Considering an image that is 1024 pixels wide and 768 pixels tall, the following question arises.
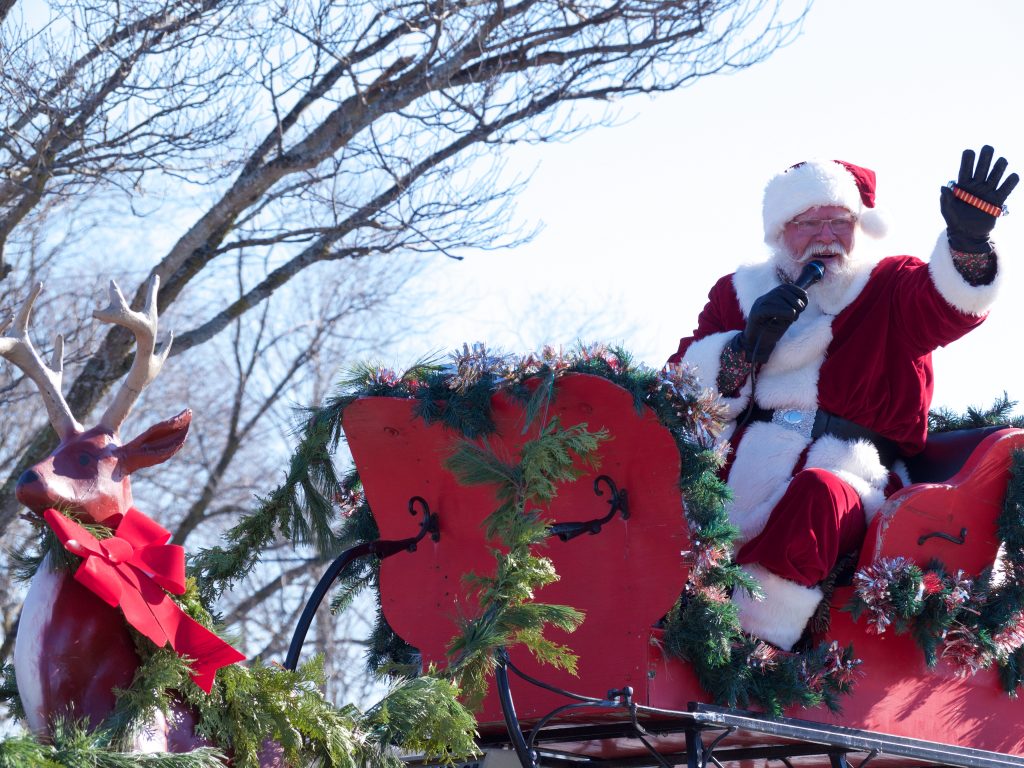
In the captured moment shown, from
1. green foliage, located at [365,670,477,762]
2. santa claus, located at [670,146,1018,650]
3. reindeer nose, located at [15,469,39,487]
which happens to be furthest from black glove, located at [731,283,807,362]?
reindeer nose, located at [15,469,39,487]

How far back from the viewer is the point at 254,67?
24.9 feet

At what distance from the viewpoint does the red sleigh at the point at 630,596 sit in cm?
356

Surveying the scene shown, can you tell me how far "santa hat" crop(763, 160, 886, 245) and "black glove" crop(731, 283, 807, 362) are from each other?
0.66 meters

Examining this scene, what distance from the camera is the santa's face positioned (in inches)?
195

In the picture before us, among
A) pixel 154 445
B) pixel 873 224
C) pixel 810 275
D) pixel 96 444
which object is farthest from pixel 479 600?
pixel 873 224

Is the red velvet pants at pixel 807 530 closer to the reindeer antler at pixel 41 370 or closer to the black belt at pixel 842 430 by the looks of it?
the black belt at pixel 842 430

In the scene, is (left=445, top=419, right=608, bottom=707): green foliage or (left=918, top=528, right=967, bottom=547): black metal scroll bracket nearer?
(left=445, top=419, right=608, bottom=707): green foliage

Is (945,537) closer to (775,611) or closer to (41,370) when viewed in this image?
(775,611)

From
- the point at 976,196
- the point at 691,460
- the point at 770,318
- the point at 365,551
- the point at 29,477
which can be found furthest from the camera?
the point at 770,318

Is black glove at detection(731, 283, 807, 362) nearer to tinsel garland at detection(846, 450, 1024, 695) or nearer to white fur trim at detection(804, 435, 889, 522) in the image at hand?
white fur trim at detection(804, 435, 889, 522)

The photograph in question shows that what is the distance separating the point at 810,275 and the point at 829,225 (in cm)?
35

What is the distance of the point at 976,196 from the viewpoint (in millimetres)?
4219

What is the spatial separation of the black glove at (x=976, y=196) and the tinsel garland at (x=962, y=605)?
2.37ft

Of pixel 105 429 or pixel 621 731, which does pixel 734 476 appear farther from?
pixel 105 429
